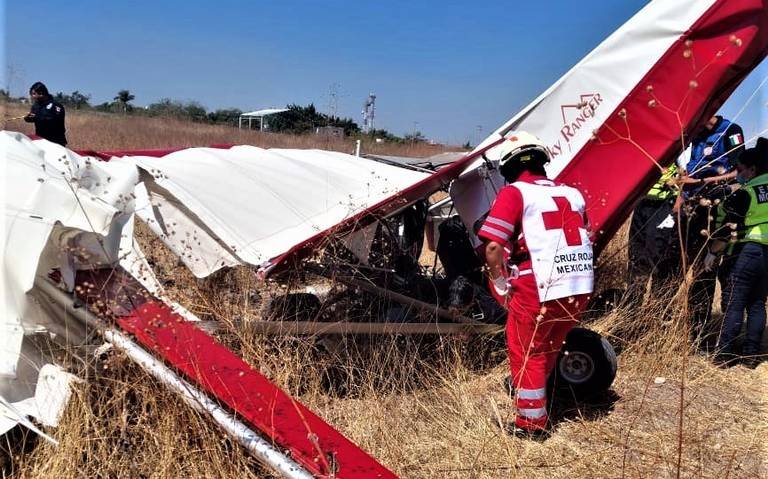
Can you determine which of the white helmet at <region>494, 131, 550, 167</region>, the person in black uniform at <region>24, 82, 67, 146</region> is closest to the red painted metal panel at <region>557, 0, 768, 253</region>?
the white helmet at <region>494, 131, 550, 167</region>

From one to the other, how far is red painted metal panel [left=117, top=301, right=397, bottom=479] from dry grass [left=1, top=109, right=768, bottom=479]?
242 millimetres

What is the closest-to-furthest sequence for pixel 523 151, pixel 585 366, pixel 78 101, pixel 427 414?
1. pixel 523 151
2. pixel 427 414
3. pixel 585 366
4. pixel 78 101

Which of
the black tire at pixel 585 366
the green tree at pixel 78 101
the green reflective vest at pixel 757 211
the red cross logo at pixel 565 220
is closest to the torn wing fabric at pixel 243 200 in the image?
the red cross logo at pixel 565 220

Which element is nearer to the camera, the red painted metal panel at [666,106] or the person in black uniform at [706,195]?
the red painted metal panel at [666,106]

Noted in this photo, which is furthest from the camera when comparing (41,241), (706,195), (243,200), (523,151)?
(706,195)

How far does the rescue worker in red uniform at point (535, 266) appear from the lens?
321 centimetres

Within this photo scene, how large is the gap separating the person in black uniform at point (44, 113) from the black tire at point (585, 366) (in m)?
8.33

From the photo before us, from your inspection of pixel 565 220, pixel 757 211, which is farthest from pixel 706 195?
pixel 565 220

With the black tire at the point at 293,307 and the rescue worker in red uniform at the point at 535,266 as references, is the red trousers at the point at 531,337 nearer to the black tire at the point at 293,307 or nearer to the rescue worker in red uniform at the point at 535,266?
the rescue worker in red uniform at the point at 535,266

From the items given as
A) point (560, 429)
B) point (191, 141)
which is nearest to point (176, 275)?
point (560, 429)

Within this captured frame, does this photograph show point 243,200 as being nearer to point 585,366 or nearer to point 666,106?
point 585,366

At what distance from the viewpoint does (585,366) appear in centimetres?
387

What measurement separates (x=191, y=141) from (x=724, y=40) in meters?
17.0

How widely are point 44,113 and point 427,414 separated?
8444 mm
